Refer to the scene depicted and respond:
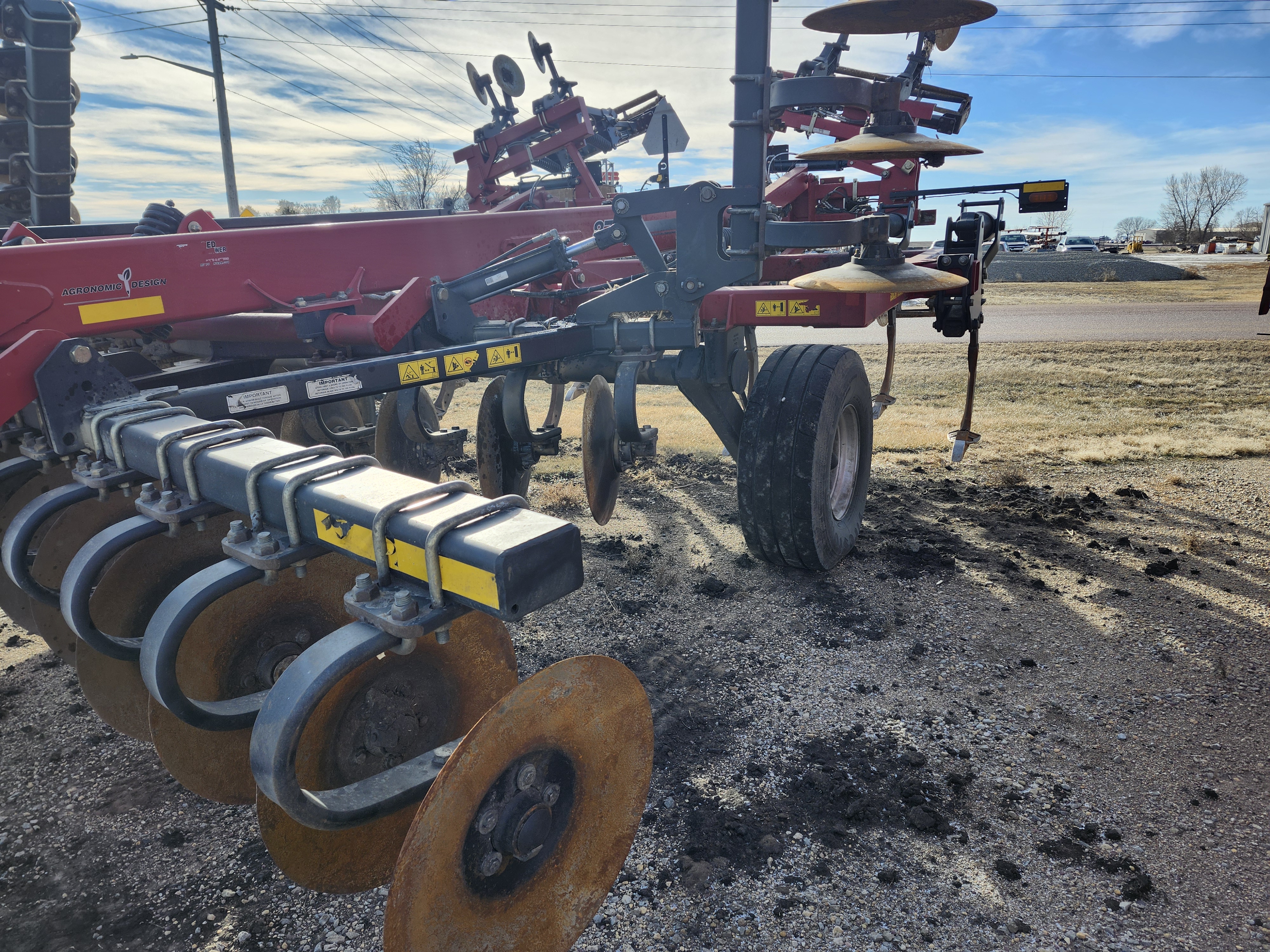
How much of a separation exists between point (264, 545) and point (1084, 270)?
30338 mm

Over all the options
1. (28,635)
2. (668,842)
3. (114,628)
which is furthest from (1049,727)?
(28,635)

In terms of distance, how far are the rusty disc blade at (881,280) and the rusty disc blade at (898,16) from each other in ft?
3.52

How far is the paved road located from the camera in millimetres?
13422

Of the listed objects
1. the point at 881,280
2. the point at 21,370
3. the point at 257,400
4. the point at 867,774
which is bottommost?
the point at 867,774

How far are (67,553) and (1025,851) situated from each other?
347 cm

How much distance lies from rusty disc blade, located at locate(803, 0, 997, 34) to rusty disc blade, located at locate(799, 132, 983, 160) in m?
0.50

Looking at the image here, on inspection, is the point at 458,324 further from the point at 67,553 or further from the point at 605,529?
the point at 67,553

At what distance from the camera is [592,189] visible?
7250mm

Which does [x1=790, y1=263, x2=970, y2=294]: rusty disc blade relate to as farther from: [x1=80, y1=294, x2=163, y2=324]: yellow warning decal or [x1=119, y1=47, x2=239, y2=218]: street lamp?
[x1=119, y1=47, x2=239, y2=218]: street lamp

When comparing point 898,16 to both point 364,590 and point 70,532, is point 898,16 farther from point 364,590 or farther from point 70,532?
point 70,532

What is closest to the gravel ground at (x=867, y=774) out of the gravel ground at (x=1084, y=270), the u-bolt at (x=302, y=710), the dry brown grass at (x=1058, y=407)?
the u-bolt at (x=302, y=710)

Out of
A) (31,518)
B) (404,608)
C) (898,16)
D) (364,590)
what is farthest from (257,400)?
(898,16)

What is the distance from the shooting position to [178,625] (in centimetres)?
182

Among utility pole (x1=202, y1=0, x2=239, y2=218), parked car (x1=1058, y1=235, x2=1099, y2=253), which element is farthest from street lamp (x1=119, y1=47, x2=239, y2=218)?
parked car (x1=1058, y1=235, x2=1099, y2=253)
